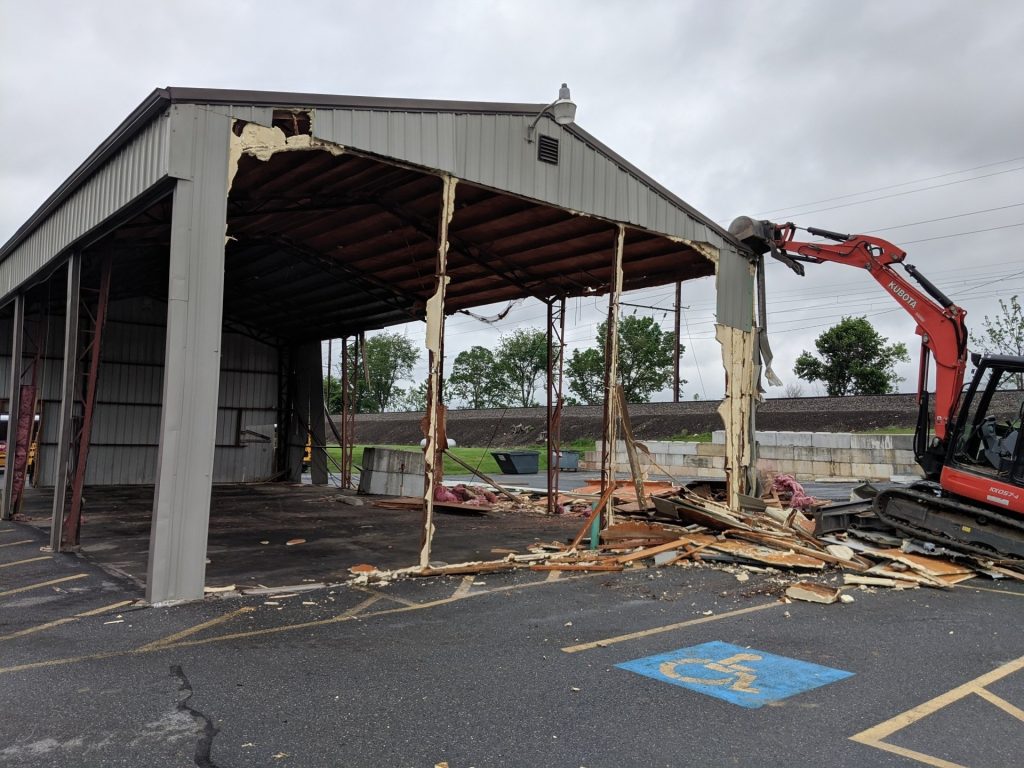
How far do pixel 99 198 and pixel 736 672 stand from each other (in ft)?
33.1

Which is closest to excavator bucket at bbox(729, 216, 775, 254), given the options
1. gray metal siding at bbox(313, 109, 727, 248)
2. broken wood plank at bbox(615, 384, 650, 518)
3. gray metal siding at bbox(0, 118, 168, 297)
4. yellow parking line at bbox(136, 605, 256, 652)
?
gray metal siding at bbox(313, 109, 727, 248)

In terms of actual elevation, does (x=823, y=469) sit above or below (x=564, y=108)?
below

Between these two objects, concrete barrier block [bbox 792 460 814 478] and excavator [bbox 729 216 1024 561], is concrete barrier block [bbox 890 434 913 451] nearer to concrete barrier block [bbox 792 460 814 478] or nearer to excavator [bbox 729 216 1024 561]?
concrete barrier block [bbox 792 460 814 478]

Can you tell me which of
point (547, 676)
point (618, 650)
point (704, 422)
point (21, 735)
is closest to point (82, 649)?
point (21, 735)

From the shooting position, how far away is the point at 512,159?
1059 centimetres

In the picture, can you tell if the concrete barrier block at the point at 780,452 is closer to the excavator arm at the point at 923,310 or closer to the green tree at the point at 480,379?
the excavator arm at the point at 923,310

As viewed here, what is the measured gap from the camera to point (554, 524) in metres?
15.1

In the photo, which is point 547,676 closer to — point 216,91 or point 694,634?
point 694,634

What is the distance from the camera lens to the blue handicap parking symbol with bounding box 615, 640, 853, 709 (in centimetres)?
514

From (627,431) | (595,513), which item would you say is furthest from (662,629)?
(627,431)

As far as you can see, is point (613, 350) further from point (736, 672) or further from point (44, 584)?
point (44, 584)

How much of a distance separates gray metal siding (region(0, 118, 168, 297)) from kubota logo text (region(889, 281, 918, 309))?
11.0 meters

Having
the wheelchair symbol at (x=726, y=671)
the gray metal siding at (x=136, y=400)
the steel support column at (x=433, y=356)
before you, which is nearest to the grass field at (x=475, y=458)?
the gray metal siding at (x=136, y=400)

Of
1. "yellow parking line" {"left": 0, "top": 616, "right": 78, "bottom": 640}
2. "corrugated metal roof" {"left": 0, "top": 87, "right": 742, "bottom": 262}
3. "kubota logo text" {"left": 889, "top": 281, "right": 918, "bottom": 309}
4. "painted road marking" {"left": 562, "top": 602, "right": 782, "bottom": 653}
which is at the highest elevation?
"corrugated metal roof" {"left": 0, "top": 87, "right": 742, "bottom": 262}
